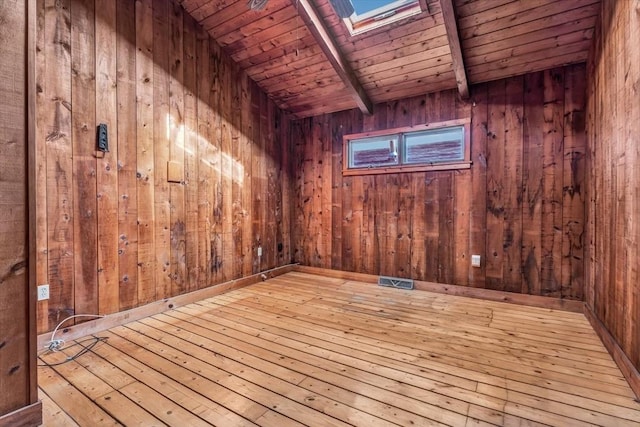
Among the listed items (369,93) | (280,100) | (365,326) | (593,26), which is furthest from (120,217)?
(593,26)

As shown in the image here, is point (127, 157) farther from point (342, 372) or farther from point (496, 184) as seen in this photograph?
point (496, 184)

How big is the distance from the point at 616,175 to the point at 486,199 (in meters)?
1.25

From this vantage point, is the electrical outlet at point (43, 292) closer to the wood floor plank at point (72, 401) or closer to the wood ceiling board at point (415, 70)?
the wood floor plank at point (72, 401)

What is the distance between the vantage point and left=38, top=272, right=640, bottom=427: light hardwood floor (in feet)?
4.45

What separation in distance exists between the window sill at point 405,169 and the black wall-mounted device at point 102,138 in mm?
2560

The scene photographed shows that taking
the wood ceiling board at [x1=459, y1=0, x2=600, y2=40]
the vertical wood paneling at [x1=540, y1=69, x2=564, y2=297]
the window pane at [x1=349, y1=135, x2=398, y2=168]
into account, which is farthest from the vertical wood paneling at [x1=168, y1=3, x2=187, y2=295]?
the vertical wood paneling at [x1=540, y1=69, x2=564, y2=297]

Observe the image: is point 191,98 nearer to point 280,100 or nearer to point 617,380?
point 280,100

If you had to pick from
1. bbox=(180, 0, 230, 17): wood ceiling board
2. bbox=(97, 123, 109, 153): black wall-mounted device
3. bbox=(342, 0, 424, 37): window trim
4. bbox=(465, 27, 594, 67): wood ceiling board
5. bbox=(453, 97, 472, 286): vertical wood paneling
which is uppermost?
bbox=(180, 0, 230, 17): wood ceiling board

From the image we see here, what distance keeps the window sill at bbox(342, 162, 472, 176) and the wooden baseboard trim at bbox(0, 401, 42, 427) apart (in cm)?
334

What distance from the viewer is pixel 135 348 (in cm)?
201

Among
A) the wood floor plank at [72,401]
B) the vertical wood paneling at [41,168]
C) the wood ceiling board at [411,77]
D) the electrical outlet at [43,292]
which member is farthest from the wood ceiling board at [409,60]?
the wood floor plank at [72,401]

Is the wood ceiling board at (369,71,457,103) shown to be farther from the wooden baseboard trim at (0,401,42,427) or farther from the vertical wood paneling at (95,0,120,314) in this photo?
the wooden baseboard trim at (0,401,42,427)

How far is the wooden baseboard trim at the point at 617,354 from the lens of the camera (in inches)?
58.8

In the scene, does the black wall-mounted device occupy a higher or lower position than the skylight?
lower
